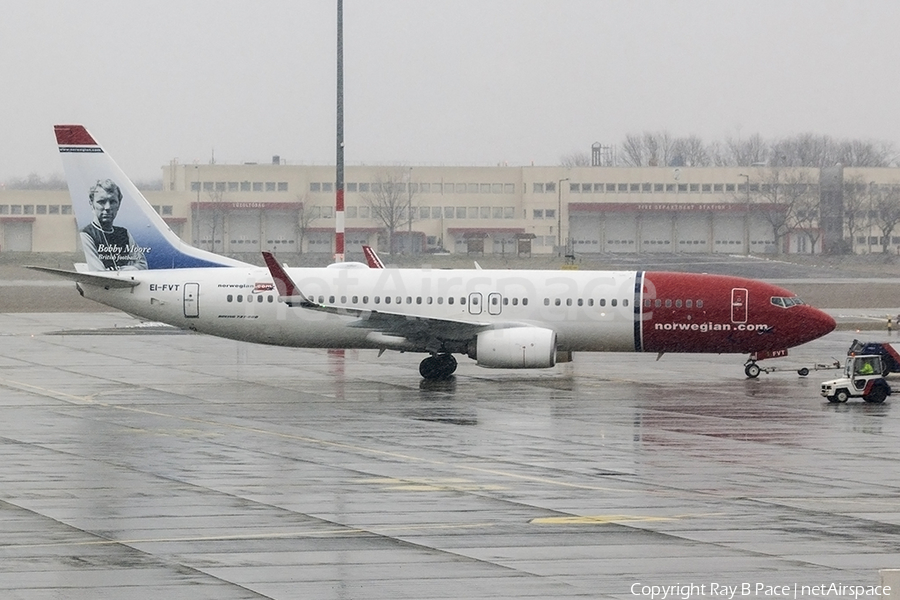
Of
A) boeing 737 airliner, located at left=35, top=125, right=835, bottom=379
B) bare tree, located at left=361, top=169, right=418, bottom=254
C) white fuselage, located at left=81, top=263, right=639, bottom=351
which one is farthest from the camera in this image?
bare tree, located at left=361, top=169, right=418, bottom=254

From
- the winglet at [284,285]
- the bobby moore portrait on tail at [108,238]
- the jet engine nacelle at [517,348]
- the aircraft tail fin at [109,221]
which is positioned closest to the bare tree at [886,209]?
the jet engine nacelle at [517,348]

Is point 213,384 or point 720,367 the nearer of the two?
point 213,384

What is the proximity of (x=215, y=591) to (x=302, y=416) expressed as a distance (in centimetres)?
1698

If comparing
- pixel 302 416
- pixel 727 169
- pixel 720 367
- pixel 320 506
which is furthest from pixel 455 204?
pixel 320 506

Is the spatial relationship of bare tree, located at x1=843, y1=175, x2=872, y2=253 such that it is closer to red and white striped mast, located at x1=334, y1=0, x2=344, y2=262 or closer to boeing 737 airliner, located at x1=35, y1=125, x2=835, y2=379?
red and white striped mast, located at x1=334, y1=0, x2=344, y2=262

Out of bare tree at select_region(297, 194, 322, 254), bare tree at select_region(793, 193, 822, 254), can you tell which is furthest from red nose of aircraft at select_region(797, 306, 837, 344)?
bare tree at select_region(793, 193, 822, 254)

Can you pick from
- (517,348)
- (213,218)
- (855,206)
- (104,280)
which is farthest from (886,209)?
(104,280)

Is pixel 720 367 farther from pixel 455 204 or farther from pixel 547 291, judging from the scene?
pixel 455 204

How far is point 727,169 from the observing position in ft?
525

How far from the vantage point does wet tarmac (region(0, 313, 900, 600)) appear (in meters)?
15.6

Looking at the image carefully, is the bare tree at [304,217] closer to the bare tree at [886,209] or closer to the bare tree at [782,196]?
the bare tree at [782,196]

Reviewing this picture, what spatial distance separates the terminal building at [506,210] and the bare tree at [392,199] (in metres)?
0.16

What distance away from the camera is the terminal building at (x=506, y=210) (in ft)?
477

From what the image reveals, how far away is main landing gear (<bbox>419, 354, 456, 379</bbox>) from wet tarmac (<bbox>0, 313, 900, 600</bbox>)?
928 millimetres
